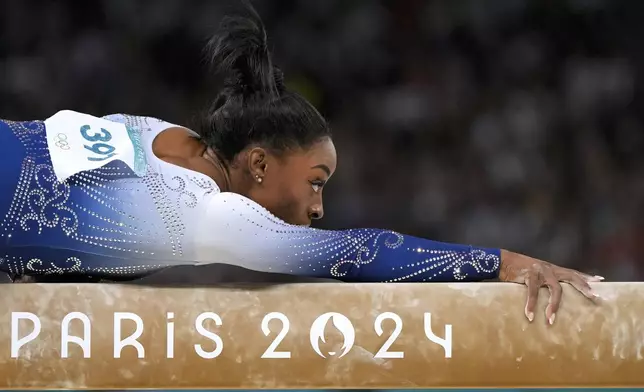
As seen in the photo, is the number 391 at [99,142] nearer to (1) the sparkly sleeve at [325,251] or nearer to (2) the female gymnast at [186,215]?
(2) the female gymnast at [186,215]

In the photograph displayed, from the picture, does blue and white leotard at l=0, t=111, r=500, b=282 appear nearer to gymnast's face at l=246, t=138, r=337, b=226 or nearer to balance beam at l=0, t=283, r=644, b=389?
balance beam at l=0, t=283, r=644, b=389

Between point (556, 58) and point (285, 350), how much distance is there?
2926mm

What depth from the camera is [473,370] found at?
200cm

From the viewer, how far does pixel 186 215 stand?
1902 mm

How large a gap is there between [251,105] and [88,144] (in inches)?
14.7

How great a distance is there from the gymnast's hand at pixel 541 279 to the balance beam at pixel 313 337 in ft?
0.06

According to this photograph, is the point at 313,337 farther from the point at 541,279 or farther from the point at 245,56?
the point at 245,56

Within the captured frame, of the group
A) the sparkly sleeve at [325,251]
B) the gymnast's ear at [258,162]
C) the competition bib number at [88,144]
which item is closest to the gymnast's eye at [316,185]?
the gymnast's ear at [258,162]

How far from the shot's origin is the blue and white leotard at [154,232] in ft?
6.23

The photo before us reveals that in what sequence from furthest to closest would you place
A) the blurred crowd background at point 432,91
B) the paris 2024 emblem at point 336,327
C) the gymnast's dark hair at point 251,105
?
the blurred crowd background at point 432,91, the gymnast's dark hair at point 251,105, the paris 2024 emblem at point 336,327

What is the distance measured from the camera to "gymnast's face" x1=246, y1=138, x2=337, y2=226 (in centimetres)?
212

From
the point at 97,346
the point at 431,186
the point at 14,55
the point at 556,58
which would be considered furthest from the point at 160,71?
the point at 97,346

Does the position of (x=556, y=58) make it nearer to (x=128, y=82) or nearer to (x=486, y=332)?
(x=128, y=82)

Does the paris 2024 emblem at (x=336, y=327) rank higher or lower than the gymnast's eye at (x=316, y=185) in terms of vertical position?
lower
